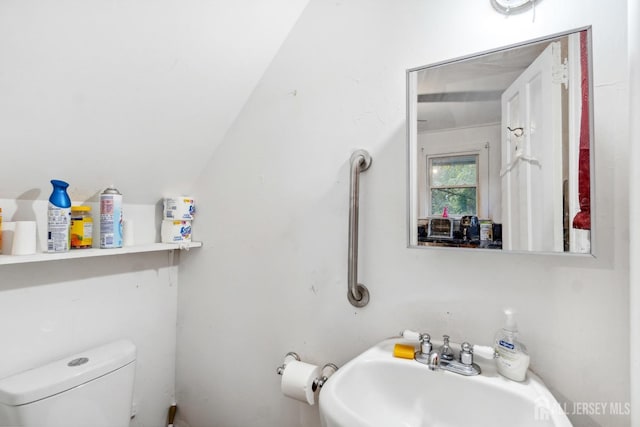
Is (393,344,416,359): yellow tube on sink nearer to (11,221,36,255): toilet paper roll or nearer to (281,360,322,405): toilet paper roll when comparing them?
(281,360,322,405): toilet paper roll

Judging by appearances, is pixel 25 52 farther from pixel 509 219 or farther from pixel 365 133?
pixel 509 219

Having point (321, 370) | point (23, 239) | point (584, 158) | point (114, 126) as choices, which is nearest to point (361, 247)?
point (321, 370)

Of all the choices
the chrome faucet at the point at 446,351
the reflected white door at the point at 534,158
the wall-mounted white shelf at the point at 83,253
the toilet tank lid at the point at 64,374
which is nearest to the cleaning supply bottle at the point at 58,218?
the wall-mounted white shelf at the point at 83,253

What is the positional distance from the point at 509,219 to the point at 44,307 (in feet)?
4.78

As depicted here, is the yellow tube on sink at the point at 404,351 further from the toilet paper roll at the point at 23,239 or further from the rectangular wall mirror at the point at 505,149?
the toilet paper roll at the point at 23,239

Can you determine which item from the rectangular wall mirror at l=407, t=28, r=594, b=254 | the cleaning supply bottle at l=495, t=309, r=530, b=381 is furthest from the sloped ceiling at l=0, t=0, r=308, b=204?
the cleaning supply bottle at l=495, t=309, r=530, b=381

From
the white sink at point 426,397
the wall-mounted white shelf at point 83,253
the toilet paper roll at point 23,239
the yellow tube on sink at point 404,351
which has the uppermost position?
the toilet paper roll at point 23,239

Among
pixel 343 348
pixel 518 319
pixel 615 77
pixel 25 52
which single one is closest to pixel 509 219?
pixel 518 319

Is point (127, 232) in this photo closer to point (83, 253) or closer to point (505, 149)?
point (83, 253)

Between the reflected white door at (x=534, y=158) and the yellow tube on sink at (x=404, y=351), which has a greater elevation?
the reflected white door at (x=534, y=158)

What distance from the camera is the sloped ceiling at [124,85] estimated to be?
805 millimetres

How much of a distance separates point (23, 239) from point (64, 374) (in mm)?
428

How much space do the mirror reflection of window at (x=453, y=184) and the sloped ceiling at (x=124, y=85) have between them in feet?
2.61

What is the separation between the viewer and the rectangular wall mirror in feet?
2.37
